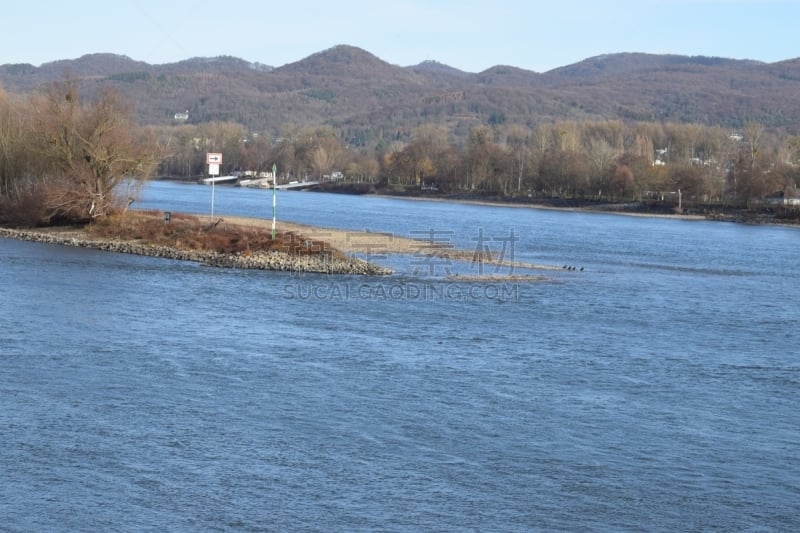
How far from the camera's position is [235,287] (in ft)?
110

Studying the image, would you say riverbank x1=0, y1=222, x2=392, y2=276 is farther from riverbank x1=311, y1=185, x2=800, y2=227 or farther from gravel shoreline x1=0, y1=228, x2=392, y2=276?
riverbank x1=311, y1=185, x2=800, y2=227

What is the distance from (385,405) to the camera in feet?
61.2

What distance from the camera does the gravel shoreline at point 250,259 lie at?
3816 centimetres

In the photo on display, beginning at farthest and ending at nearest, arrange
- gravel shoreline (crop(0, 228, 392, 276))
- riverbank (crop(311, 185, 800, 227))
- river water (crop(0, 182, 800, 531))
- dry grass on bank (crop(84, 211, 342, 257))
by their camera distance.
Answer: riverbank (crop(311, 185, 800, 227)) < dry grass on bank (crop(84, 211, 342, 257)) < gravel shoreline (crop(0, 228, 392, 276)) < river water (crop(0, 182, 800, 531))

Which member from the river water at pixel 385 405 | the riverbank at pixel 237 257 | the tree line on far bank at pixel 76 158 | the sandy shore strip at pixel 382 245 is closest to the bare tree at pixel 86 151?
the tree line on far bank at pixel 76 158

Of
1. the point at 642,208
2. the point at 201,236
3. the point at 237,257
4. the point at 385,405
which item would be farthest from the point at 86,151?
the point at 642,208

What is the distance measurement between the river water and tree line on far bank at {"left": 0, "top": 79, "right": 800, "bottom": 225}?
12.0 m

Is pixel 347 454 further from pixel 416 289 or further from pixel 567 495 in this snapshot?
pixel 416 289

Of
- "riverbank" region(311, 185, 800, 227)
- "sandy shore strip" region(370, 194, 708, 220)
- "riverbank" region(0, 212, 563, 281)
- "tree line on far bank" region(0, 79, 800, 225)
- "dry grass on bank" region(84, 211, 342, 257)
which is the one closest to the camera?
"riverbank" region(0, 212, 563, 281)

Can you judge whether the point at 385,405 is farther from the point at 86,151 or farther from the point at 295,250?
the point at 86,151

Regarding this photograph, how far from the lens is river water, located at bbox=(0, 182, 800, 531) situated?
45.3 feet

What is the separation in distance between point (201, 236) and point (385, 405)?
2728 cm

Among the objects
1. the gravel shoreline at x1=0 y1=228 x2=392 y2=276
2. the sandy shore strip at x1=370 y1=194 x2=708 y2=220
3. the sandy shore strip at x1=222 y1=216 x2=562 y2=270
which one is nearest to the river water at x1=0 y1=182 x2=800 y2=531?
the gravel shoreline at x1=0 y1=228 x2=392 y2=276

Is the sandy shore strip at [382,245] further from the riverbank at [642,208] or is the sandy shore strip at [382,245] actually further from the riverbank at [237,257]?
the riverbank at [642,208]
